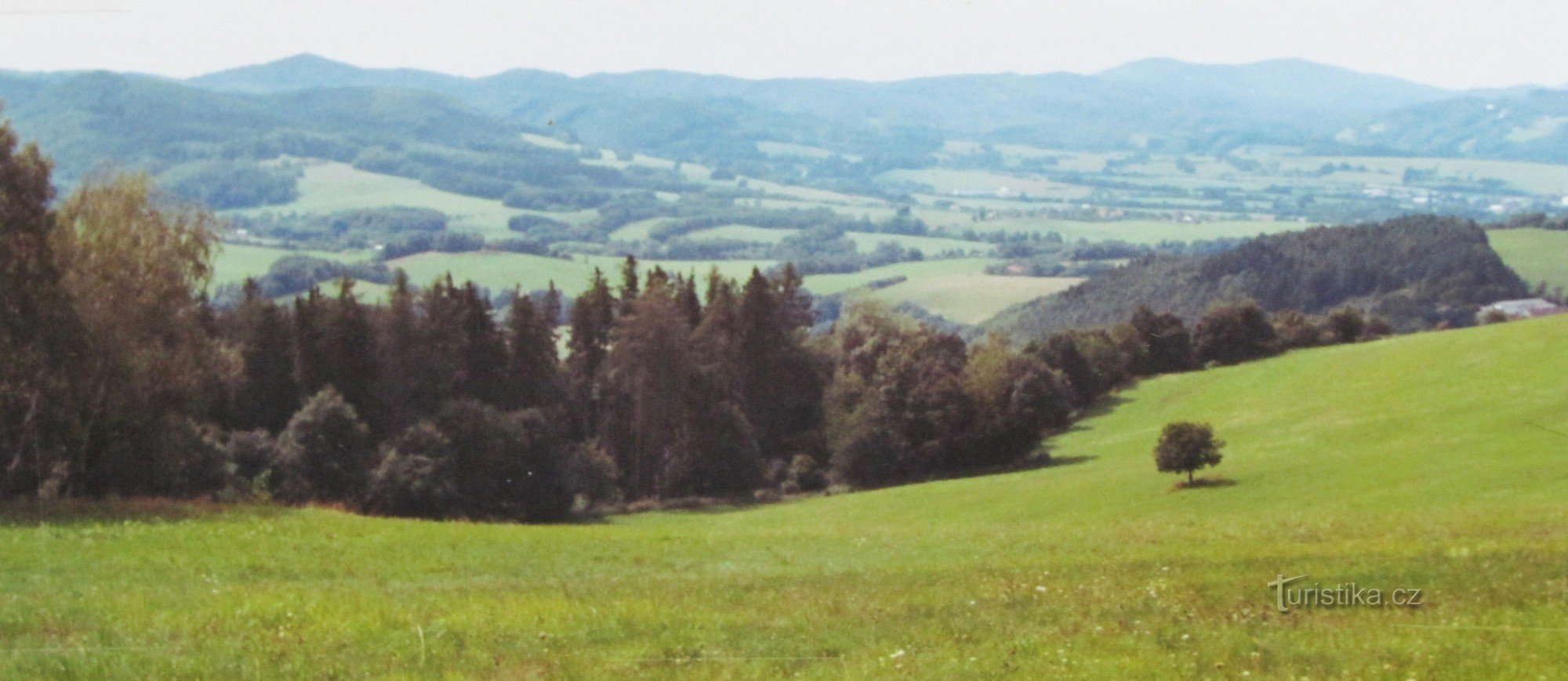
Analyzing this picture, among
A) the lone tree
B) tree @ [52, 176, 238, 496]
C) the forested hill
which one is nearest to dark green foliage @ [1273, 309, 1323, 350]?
the forested hill

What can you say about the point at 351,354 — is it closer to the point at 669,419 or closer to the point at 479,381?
the point at 479,381

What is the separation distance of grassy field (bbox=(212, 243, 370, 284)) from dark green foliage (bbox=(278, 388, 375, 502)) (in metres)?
87.5

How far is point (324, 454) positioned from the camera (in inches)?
2069

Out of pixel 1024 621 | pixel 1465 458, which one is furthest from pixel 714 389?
pixel 1024 621

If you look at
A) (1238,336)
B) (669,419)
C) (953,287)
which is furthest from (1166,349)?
(953,287)

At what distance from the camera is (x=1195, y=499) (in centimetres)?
4172

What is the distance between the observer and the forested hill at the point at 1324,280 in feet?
404

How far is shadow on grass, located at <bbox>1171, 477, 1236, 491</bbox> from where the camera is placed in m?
43.7

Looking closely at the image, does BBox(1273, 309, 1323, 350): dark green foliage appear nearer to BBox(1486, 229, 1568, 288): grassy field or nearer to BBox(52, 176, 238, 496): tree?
BBox(1486, 229, 1568, 288): grassy field

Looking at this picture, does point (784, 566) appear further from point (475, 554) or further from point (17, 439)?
point (17, 439)

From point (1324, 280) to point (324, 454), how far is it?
113647 mm

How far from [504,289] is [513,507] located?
272ft

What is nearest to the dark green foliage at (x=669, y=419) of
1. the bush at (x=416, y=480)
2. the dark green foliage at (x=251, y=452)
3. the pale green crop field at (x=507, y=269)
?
the bush at (x=416, y=480)

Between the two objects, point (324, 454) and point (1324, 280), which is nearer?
point (324, 454)
